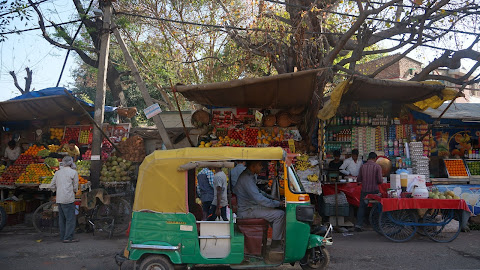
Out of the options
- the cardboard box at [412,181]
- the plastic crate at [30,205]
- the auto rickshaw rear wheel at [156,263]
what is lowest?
the auto rickshaw rear wheel at [156,263]

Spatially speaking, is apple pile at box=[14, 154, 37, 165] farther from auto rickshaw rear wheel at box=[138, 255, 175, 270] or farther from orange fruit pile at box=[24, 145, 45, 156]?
auto rickshaw rear wheel at box=[138, 255, 175, 270]

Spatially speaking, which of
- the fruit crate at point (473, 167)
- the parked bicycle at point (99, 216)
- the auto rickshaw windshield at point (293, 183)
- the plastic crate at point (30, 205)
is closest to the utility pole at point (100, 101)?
the parked bicycle at point (99, 216)

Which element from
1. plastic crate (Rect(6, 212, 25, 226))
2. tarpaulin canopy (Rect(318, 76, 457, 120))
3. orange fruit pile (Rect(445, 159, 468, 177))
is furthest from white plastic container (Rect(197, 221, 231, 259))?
orange fruit pile (Rect(445, 159, 468, 177))

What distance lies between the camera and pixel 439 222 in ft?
27.8

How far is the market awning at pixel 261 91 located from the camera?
898 cm

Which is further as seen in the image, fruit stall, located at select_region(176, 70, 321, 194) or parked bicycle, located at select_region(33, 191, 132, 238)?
fruit stall, located at select_region(176, 70, 321, 194)

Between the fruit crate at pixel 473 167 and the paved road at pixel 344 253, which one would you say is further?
the fruit crate at pixel 473 167

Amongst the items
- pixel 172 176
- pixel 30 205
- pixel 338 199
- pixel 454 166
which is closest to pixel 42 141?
pixel 30 205

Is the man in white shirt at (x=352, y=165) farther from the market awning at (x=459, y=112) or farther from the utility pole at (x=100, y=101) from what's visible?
the utility pole at (x=100, y=101)

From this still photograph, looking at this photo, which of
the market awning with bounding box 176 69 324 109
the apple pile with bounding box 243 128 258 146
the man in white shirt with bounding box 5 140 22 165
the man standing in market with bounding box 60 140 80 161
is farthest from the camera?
the man in white shirt with bounding box 5 140 22 165

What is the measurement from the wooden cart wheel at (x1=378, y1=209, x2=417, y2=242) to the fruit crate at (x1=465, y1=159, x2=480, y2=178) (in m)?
4.01

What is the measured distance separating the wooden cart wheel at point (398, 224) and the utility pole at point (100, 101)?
700 cm

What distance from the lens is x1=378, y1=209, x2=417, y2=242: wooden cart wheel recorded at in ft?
27.4

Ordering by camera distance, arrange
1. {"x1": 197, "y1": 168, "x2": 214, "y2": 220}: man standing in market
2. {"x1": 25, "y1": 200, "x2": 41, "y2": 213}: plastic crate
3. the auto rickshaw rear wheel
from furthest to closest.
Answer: {"x1": 25, "y1": 200, "x2": 41, "y2": 213}: plastic crate < {"x1": 197, "y1": 168, "x2": 214, "y2": 220}: man standing in market < the auto rickshaw rear wheel
